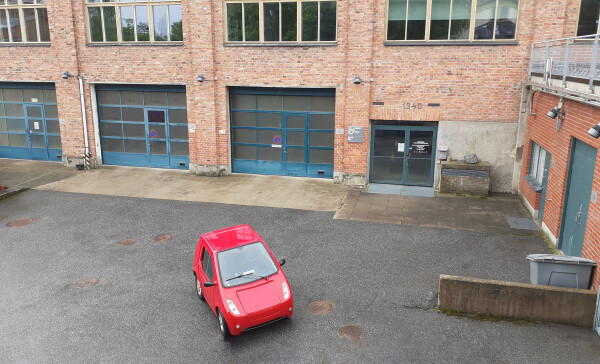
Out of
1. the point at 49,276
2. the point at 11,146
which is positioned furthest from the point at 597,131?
the point at 11,146

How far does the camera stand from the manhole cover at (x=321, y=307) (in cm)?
866

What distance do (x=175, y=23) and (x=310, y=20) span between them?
5.21 m

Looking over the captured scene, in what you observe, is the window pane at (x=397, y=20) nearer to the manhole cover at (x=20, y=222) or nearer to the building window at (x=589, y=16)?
the building window at (x=589, y=16)

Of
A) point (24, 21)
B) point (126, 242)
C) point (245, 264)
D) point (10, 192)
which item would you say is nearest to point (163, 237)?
point (126, 242)

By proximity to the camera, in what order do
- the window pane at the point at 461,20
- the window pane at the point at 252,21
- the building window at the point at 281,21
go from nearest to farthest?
the window pane at the point at 461,20, the building window at the point at 281,21, the window pane at the point at 252,21

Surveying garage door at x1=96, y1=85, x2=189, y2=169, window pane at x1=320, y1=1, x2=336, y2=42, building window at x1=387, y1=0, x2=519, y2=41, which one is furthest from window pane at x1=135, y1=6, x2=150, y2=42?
building window at x1=387, y1=0, x2=519, y2=41

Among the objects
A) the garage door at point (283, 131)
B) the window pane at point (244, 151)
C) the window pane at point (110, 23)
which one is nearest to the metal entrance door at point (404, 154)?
the garage door at point (283, 131)

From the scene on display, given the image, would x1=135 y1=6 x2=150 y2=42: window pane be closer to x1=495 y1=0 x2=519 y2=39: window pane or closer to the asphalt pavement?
the asphalt pavement

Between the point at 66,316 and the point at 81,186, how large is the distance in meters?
9.36

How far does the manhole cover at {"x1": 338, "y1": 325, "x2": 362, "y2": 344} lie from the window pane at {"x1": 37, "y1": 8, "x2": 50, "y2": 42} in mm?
17676

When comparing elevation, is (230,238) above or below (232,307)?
above

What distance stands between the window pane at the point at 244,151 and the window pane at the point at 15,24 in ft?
33.2

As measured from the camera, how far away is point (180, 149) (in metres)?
19.1

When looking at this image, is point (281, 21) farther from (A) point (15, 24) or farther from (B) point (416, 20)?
(A) point (15, 24)
